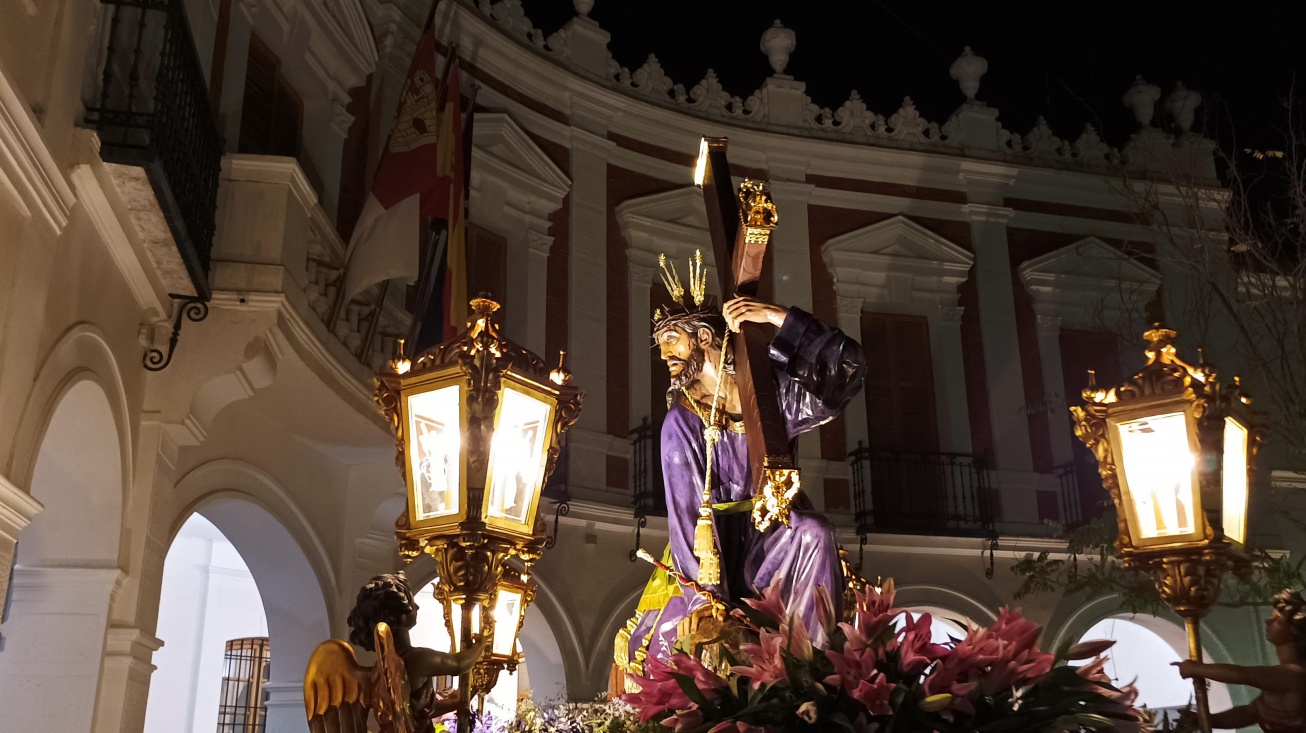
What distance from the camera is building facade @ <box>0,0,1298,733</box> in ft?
20.1

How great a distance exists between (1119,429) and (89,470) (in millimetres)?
5066

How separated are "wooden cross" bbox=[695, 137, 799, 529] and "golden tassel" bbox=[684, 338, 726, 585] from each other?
12 centimetres

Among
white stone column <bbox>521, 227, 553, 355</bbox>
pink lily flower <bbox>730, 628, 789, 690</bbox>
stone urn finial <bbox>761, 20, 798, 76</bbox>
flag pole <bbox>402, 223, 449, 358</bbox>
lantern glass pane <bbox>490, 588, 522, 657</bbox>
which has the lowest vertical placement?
pink lily flower <bbox>730, 628, 789, 690</bbox>

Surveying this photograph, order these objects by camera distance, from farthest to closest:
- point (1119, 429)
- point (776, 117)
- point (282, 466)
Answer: point (776, 117)
point (282, 466)
point (1119, 429)

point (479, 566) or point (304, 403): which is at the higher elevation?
point (304, 403)

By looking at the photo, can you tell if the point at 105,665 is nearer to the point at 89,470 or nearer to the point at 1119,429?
the point at 89,470

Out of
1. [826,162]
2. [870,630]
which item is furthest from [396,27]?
[870,630]

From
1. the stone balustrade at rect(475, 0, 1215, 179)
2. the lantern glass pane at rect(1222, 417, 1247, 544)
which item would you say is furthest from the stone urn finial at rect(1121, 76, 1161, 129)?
A: the lantern glass pane at rect(1222, 417, 1247, 544)

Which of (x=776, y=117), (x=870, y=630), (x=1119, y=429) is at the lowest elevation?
(x=870, y=630)

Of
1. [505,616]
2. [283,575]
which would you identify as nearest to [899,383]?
[283,575]

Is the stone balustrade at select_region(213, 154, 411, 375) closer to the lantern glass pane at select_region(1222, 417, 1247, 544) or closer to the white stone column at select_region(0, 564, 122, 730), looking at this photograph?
the white stone column at select_region(0, 564, 122, 730)

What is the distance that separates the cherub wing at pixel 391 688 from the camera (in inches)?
145

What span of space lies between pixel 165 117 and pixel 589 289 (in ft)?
24.5

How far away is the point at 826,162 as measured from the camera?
50.4ft
